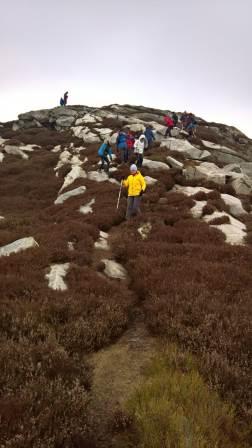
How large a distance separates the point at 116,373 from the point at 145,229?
9.09m

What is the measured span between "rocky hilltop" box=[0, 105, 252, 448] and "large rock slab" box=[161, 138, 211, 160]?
13512 millimetres

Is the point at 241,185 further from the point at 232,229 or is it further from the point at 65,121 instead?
the point at 65,121

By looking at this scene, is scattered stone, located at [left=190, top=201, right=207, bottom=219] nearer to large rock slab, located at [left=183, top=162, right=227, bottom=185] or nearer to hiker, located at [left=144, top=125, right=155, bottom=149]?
large rock slab, located at [left=183, top=162, right=227, bottom=185]

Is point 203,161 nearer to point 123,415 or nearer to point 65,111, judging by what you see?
point 123,415

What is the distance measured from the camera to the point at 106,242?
42.5 ft

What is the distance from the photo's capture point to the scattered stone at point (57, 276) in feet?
27.1

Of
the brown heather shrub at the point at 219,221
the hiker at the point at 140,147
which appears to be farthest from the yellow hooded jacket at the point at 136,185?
the hiker at the point at 140,147

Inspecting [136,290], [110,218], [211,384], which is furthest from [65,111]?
[211,384]

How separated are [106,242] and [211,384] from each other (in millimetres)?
8329

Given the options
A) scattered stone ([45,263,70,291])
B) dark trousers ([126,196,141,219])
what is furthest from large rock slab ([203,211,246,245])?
scattered stone ([45,263,70,291])

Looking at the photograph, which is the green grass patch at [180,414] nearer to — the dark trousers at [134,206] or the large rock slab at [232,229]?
the large rock slab at [232,229]

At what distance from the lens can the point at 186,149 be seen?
1262 inches

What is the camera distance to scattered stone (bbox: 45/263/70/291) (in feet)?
27.1

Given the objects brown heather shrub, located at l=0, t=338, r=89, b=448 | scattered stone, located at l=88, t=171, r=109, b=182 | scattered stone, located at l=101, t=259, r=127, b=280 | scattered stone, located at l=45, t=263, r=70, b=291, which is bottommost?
scattered stone, located at l=88, t=171, r=109, b=182
